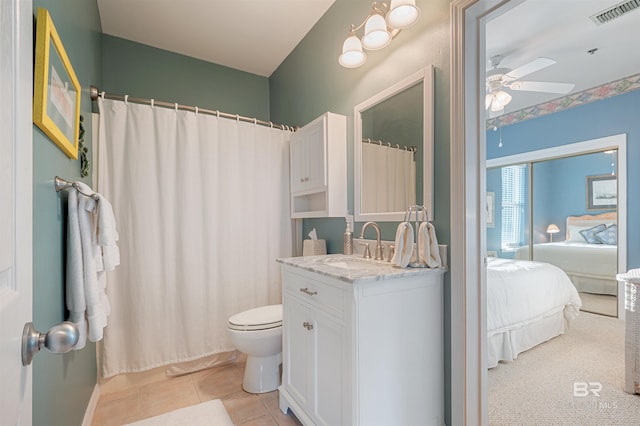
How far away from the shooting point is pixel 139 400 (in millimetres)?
1875

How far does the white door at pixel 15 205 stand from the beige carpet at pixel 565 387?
81.1 inches

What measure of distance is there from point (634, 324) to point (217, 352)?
283 centimetres

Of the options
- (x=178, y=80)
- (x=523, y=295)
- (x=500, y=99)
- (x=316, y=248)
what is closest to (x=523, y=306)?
(x=523, y=295)

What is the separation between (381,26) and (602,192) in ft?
12.4

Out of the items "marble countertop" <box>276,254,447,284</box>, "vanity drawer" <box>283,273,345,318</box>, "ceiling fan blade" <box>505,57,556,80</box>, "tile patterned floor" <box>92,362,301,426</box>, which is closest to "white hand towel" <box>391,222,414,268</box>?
"marble countertop" <box>276,254,447,284</box>

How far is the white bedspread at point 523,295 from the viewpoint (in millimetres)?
2174

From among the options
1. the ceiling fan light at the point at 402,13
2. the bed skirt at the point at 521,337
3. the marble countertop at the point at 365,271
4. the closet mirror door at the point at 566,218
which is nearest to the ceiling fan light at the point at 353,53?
the ceiling fan light at the point at 402,13

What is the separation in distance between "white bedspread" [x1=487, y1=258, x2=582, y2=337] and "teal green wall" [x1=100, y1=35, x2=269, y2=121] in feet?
9.21

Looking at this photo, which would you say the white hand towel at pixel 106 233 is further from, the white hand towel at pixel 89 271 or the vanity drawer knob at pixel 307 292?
the vanity drawer knob at pixel 307 292

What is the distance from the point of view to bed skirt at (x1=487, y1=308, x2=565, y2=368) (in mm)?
2152

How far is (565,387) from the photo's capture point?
1.91 meters

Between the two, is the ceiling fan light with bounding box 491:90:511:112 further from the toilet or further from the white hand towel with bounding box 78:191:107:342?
the white hand towel with bounding box 78:191:107:342

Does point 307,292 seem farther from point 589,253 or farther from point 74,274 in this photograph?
point 589,253

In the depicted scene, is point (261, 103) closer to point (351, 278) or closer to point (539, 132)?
point (351, 278)
